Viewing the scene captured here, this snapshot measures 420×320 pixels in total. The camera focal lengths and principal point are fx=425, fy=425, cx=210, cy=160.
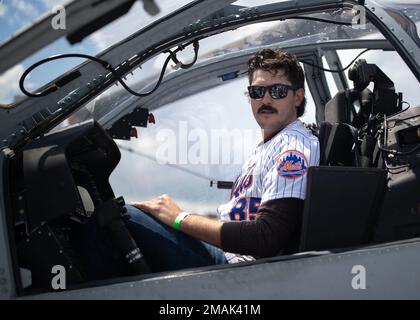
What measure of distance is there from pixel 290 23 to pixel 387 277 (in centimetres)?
175

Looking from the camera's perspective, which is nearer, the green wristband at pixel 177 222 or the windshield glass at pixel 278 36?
the green wristband at pixel 177 222

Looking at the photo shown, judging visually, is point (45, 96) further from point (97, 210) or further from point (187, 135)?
point (187, 135)

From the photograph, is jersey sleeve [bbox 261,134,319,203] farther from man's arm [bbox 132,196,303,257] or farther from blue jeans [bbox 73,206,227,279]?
blue jeans [bbox 73,206,227,279]

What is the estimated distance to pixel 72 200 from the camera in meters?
1.22

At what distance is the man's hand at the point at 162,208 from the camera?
1.43 m

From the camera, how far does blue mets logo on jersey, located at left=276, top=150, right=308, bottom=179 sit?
1.39 metres

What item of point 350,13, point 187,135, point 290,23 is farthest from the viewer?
point 187,135

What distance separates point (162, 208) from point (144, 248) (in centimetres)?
15

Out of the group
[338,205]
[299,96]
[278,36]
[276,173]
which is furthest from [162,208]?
[278,36]

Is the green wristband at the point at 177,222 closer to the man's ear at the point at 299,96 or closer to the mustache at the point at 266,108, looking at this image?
the mustache at the point at 266,108

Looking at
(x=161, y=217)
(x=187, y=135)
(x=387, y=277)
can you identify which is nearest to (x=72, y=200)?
(x=161, y=217)

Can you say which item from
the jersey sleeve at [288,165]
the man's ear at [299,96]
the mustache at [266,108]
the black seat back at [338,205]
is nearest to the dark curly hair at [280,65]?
the man's ear at [299,96]

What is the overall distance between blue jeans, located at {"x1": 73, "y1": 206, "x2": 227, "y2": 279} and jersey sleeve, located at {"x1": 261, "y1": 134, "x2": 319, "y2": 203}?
0.30 m

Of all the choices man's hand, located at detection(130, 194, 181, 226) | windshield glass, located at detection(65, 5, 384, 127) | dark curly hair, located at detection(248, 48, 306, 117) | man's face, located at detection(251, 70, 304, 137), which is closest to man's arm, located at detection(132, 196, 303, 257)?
man's hand, located at detection(130, 194, 181, 226)
